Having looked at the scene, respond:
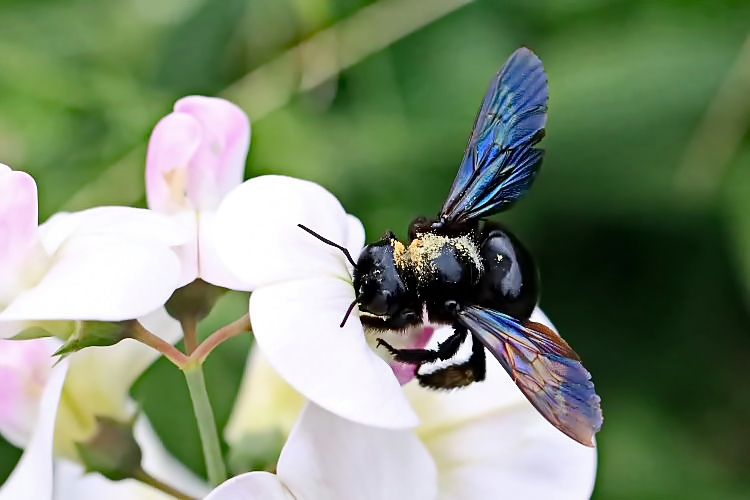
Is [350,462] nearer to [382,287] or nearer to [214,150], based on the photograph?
[382,287]

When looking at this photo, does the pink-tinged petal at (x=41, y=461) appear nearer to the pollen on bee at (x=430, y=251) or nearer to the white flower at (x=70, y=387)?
the white flower at (x=70, y=387)

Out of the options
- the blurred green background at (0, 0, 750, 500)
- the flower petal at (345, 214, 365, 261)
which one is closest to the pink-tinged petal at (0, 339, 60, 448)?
the flower petal at (345, 214, 365, 261)

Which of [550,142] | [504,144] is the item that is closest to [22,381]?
[504,144]

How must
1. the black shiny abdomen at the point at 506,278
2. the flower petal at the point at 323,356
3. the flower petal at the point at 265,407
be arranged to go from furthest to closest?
the flower petal at the point at 265,407
the black shiny abdomen at the point at 506,278
the flower petal at the point at 323,356

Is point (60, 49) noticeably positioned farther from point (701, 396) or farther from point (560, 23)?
point (701, 396)

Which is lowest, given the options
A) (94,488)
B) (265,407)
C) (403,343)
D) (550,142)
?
(94,488)

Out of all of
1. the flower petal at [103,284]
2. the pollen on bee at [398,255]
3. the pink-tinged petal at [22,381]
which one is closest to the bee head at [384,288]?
the pollen on bee at [398,255]
